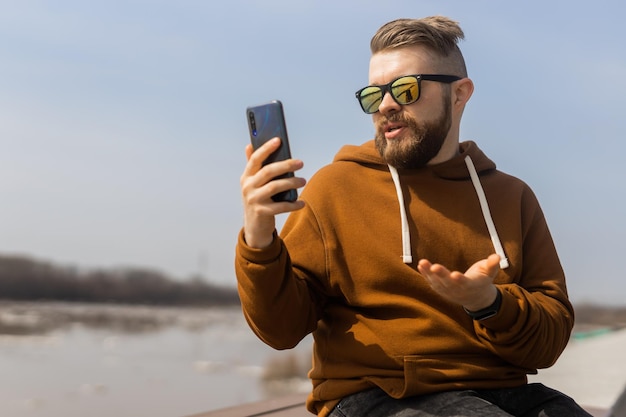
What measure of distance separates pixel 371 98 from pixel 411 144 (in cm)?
18

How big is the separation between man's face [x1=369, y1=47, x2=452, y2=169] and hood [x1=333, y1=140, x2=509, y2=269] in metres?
0.05

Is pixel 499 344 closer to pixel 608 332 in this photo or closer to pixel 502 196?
pixel 502 196

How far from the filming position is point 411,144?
6.73ft

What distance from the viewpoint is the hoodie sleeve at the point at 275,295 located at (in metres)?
1.74

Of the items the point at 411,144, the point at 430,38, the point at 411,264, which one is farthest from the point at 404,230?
the point at 430,38

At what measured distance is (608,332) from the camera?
9156 millimetres

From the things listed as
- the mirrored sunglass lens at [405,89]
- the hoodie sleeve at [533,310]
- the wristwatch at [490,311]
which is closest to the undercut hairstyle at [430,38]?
Result: the mirrored sunglass lens at [405,89]

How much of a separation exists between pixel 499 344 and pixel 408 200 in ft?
1.60

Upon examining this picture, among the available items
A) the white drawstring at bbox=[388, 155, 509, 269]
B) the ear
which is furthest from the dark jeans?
the ear

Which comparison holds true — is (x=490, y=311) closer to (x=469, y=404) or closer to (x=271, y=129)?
(x=469, y=404)

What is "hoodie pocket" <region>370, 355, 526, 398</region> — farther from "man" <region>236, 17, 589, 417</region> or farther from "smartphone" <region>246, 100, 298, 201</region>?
"smartphone" <region>246, 100, 298, 201</region>

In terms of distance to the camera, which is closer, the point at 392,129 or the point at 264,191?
the point at 264,191

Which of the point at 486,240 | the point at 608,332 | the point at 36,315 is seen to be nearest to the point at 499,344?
the point at 486,240

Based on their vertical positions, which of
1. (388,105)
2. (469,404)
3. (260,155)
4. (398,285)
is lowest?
(469,404)
